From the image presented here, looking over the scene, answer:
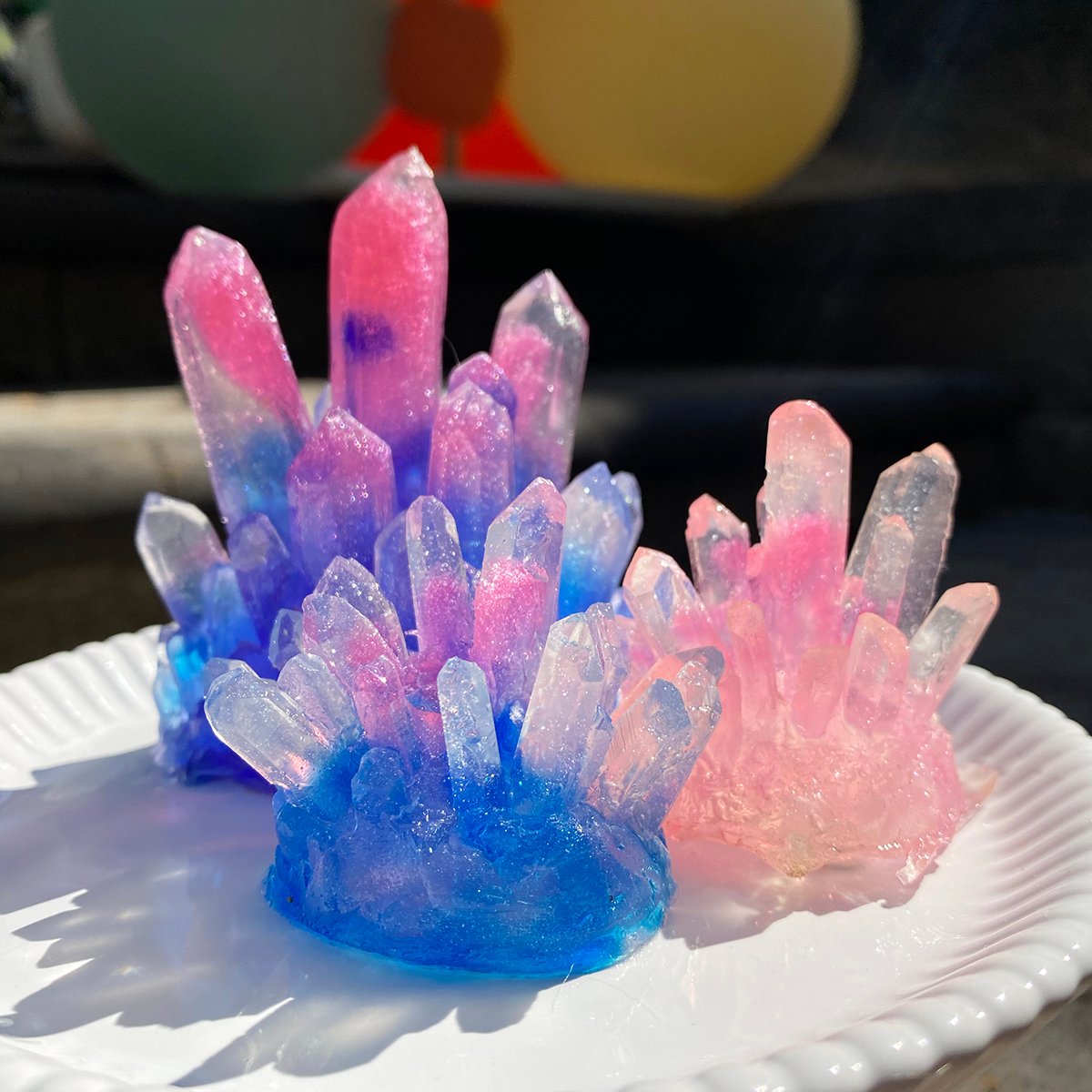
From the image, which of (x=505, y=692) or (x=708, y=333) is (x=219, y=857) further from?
(x=708, y=333)

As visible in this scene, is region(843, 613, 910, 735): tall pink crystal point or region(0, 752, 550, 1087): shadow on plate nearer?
region(0, 752, 550, 1087): shadow on plate

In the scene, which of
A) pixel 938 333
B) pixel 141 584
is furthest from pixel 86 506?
pixel 938 333

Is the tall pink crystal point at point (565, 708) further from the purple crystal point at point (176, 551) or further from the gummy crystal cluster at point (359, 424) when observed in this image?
the purple crystal point at point (176, 551)

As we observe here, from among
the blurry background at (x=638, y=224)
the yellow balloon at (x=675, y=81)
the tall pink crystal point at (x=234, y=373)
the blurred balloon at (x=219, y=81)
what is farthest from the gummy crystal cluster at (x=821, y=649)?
the yellow balloon at (x=675, y=81)

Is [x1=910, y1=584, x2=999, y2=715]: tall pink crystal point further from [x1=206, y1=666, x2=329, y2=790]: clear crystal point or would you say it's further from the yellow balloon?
the yellow balloon

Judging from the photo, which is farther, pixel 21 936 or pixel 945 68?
pixel 945 68

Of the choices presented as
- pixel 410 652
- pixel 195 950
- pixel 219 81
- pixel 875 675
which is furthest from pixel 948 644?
pixel 219 81

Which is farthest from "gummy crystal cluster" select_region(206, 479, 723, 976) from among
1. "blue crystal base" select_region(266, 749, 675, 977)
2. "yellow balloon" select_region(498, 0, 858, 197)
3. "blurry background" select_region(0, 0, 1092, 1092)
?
"yellow balloon" select_region(498, 0, 858, 197)
